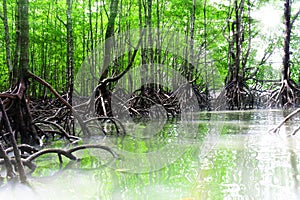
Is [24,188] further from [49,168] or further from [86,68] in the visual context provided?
[86,68]

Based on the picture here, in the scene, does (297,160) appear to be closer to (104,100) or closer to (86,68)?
(104,100)

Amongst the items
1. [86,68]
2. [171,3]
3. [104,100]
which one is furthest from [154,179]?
[86,68]

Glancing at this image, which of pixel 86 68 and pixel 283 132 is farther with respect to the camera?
pixel 86 68

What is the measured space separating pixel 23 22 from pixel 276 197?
3.80 meters

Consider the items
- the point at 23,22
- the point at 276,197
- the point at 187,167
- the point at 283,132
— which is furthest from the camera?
the point at 283,132

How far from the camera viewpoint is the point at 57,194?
258 cm

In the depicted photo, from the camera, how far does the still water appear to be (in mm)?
2459

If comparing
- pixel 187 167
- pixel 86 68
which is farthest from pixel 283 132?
pixel 86 68

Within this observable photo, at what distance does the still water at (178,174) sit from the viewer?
2459 mm

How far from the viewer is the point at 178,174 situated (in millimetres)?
2965

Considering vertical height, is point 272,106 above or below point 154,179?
below

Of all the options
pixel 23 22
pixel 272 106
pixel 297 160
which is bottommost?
pixel 272 106

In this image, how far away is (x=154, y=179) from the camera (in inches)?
111

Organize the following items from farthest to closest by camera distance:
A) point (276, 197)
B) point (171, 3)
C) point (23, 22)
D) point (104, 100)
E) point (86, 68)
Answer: point (86, 68) → point (171, 3) → point (104, 100) → point (23, 22) → point (276, 197)
